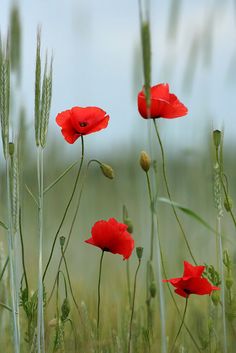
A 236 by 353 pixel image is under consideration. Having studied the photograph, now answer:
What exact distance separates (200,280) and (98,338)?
19cm

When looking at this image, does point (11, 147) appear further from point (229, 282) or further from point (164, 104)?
point (229, 282)

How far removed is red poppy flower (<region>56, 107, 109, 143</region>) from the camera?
1.11 m

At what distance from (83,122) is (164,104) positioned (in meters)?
0.13

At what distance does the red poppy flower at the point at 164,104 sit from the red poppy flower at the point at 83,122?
0.29 ft

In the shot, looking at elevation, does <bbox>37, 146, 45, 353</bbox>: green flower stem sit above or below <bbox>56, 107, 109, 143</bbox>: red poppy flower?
below

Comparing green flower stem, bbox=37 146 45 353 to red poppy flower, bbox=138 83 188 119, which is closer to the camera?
green flower stem, bbox=37 146 45 353

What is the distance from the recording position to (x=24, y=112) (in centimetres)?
100

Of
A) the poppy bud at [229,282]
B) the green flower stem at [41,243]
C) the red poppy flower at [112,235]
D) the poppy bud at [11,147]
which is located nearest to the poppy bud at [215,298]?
the poppy bud at [229,282]

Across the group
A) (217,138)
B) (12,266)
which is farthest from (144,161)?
(12,266)

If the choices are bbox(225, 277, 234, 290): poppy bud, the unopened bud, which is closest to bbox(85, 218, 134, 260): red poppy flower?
the unopened bud

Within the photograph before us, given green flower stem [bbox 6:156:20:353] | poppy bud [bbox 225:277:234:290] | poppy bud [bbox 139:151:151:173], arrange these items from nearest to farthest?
green flower stem [bbox 6:156:20:353], poppy bud [bbox 139:151:151:173], poppy bud [bbox 225:277:234:290]

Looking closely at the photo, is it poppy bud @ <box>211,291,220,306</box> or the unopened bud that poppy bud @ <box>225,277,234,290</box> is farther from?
the unopened bud

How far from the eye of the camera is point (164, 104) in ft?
3.58

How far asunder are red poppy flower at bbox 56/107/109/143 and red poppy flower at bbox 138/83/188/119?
0.09 m
